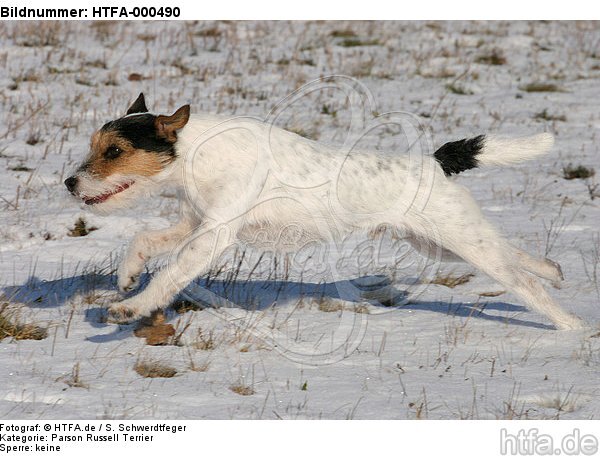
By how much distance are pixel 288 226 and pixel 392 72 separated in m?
8.35

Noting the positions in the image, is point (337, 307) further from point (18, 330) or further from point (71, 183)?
point (18, 330)

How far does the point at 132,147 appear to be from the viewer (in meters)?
5.69

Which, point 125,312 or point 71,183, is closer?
point 125,312

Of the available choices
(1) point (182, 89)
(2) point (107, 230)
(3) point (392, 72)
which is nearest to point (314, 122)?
(1) point (182, 89)

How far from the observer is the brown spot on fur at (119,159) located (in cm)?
569

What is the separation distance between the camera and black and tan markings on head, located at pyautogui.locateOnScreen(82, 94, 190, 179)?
569cm

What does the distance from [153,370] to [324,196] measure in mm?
1696

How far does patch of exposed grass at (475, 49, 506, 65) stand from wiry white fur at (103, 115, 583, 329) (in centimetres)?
872

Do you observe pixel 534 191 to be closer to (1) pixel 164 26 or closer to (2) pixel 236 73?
(2) pixel 236 73

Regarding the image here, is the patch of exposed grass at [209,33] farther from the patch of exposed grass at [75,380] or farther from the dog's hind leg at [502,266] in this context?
the patch of exposed grass at [75,380]

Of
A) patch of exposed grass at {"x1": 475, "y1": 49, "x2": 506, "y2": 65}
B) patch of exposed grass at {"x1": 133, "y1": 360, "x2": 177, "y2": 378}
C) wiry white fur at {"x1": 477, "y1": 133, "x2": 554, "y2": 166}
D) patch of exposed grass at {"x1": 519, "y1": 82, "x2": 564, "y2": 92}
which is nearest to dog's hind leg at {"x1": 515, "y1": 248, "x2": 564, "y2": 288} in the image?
wiry white fur at {"x1": 477, "y1": 133, "x2": 554, "y2": 166}

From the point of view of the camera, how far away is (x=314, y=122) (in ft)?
37.7

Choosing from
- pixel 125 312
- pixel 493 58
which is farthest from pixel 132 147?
pixel 493 58

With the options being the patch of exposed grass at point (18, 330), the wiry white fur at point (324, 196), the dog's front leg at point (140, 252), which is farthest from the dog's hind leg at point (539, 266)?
the patch of exposed grass at point (18, 330)
